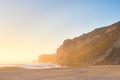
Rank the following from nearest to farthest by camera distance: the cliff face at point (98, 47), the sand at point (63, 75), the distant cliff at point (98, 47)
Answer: the sand at point (63, 75) → the distant cliff at point (98, 47) → the cliff face at point (98, 47)

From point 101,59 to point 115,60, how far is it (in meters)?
8.98

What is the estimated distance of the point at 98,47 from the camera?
11344 cm

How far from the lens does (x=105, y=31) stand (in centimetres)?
12512

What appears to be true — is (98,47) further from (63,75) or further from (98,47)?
(63,75)

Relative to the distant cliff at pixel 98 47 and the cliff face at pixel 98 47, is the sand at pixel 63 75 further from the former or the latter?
the cliff face at pixel 98 47

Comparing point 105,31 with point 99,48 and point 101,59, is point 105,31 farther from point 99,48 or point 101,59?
point 101,59

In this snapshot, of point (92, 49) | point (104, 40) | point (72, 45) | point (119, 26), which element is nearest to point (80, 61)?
point (92, 49)

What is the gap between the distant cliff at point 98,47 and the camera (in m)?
99.0

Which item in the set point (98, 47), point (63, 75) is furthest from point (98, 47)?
point (63, 75)

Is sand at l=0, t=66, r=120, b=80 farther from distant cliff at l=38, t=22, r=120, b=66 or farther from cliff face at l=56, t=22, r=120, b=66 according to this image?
cliff face at l=56, t=22, r=120, b=66

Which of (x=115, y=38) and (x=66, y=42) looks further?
(x=66, y=42)

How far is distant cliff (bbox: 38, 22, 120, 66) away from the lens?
9900 cm

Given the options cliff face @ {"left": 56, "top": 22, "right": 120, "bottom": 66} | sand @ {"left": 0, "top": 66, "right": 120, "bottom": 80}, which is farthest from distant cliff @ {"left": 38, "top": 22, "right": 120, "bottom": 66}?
sand @ {"left": 0, "top": 66, "right": 120, "bottom": 80}

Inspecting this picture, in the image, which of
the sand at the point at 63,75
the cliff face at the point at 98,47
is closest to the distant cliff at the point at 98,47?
the cliff face at the point at 98,47
